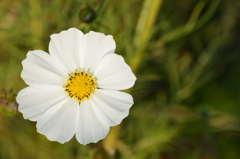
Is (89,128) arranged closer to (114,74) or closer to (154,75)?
(114,74)

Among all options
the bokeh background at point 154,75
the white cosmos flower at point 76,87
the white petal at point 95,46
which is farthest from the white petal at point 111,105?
the bokeh background at point 154,75

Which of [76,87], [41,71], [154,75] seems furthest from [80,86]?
[154,75]

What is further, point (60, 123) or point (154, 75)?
point (154, 75)

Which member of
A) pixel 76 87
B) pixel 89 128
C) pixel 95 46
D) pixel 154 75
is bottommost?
pixel 89 128

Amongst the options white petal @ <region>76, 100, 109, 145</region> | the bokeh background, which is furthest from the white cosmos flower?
the bokeh background

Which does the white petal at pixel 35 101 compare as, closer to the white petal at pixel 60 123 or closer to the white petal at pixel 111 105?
the white petal at pixel 60 123

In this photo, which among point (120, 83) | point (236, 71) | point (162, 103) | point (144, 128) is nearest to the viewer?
point (120, 83)

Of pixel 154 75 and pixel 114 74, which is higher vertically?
pixel 154 75

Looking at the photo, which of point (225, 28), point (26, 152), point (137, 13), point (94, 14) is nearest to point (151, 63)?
point (137, 13)

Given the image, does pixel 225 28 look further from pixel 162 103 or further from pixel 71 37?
pixel 71 37
